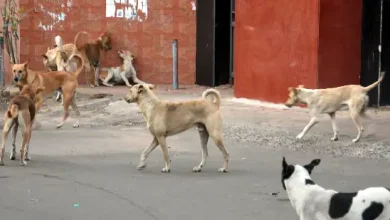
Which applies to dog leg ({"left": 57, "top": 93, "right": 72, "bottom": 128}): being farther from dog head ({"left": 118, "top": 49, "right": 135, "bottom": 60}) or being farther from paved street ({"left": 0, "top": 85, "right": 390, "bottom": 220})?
dog head ({"left": 118, "top": 49, "right": 135, "bottom": 60})

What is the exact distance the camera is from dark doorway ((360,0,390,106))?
1474 centimetres

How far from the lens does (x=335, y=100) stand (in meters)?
11.8

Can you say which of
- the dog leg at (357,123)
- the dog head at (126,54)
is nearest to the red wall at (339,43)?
the dog leg at (357,123)

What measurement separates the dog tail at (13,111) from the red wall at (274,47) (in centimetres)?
653

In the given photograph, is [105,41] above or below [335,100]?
above

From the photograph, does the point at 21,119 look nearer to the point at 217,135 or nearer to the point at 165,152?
the point at 165,152

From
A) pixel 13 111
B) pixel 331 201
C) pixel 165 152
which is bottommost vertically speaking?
pixel 165 152

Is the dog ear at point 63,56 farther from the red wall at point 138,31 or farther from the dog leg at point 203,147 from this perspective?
the dog leg at point 203,147

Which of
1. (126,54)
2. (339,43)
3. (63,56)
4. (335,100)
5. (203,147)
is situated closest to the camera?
(203,147)

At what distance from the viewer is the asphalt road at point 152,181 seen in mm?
7441

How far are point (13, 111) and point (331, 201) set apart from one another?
5.61 m

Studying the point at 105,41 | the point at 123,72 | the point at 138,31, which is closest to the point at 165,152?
the point at 123,72

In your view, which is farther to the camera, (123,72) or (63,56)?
(123,72)

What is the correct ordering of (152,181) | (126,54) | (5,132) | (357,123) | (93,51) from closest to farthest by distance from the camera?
(152,181) < (5,132) < (357,123) < (93,51) < (126,54)
